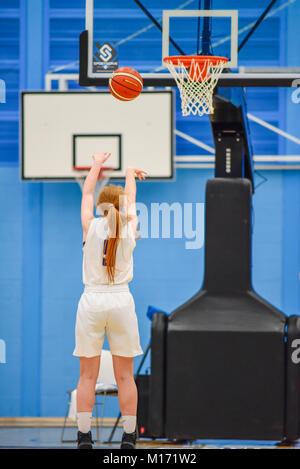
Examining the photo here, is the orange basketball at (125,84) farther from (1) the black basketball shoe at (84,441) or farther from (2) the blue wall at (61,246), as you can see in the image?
(2) the blue wall at (61,246)

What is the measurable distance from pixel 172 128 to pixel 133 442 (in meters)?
3.35

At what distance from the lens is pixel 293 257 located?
23.3 feet

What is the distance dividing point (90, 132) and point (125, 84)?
2363 millimetres

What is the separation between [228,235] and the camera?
516cm

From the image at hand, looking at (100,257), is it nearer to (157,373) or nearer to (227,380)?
(157,373)

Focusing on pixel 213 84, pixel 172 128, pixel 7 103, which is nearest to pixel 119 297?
pixel 213 84

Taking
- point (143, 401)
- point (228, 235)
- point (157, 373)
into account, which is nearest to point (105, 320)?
point (157, 373)

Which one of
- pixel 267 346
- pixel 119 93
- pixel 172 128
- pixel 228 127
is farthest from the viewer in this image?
pixel 172 128

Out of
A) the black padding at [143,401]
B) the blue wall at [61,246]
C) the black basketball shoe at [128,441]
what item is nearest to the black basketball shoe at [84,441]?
the black basketball shoe at [128,441]

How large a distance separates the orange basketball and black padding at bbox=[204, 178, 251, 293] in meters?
0.93

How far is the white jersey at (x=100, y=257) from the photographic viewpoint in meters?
4.17

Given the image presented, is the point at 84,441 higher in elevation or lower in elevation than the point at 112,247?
lower

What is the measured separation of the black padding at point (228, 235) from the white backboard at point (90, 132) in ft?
5.38

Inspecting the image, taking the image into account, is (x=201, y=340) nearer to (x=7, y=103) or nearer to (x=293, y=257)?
(x=293, y=257)
